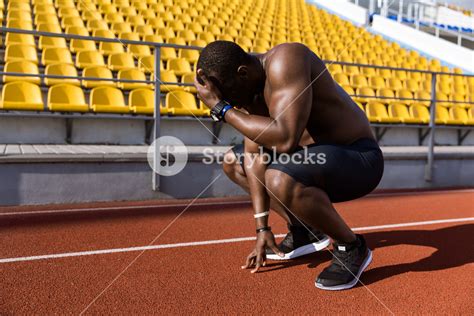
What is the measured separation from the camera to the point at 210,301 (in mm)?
2131

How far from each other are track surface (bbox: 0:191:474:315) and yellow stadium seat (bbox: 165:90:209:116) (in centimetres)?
247

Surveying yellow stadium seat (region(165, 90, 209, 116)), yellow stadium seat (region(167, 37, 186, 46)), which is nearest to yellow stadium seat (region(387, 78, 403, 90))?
yellow stadium seat (region(167, 37, 186, 46))

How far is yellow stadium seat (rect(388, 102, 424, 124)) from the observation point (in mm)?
8188

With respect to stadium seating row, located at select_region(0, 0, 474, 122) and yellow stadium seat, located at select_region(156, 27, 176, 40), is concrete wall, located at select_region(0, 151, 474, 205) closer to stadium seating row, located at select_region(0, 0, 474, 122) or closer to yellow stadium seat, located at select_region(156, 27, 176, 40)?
stadium seating row, located at select_region(0, 0, 474, 122)

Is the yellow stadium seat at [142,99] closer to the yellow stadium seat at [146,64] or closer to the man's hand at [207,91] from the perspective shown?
the yellow stadium seat at [146,64]

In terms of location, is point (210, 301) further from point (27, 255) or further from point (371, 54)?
point (371, 54)

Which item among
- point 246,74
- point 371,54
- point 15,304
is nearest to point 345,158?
point 246,74

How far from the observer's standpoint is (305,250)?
288cm

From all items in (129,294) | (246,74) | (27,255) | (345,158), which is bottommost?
(27,255)

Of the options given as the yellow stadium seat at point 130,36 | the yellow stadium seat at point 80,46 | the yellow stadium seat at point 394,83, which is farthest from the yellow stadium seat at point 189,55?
the yellow stadium seat at point 394,83

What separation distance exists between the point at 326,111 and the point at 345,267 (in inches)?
32.2

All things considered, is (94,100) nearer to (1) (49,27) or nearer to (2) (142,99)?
(2) (142,99)

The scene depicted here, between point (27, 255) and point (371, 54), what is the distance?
11180mm

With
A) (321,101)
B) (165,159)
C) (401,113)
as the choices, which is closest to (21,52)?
(165,159)
